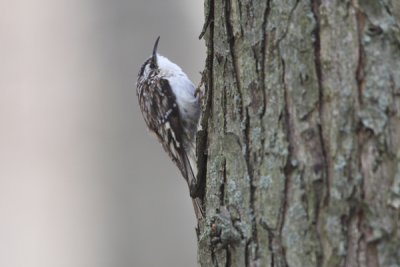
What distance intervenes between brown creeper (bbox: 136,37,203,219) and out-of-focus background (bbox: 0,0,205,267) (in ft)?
3.59

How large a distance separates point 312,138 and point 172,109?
212cm

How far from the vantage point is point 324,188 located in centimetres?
172

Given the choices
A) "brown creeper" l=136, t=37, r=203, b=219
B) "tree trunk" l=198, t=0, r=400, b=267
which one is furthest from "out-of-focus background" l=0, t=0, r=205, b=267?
"tree trunk" l=198, t=0, r=400, b=267

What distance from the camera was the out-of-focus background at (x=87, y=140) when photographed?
5.20 meters

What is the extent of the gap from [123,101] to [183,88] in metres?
1.58

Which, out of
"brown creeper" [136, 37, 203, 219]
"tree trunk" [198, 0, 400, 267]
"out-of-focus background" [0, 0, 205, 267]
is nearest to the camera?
"tree trunk" [198, 0, 400, 267]

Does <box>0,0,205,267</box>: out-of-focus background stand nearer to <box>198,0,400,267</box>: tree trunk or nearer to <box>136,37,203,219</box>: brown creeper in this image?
<box>136,37,203,219</box>: brown creeper

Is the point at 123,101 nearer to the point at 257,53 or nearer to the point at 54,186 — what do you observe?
the point at 54,186

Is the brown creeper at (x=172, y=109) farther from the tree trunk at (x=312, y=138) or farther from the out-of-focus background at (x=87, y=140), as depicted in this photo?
the tree trunk at (x=312, y=138)

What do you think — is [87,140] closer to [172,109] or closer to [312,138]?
[172,109]

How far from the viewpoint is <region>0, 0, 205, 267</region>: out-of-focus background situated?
520 cm

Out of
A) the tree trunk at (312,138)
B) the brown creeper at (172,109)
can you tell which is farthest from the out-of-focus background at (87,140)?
the tree trunk at (312,138)

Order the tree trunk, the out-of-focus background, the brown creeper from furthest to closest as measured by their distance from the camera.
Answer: the out-of-focus background, the brown creeper, the tree trunk

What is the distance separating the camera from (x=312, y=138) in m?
1.75
